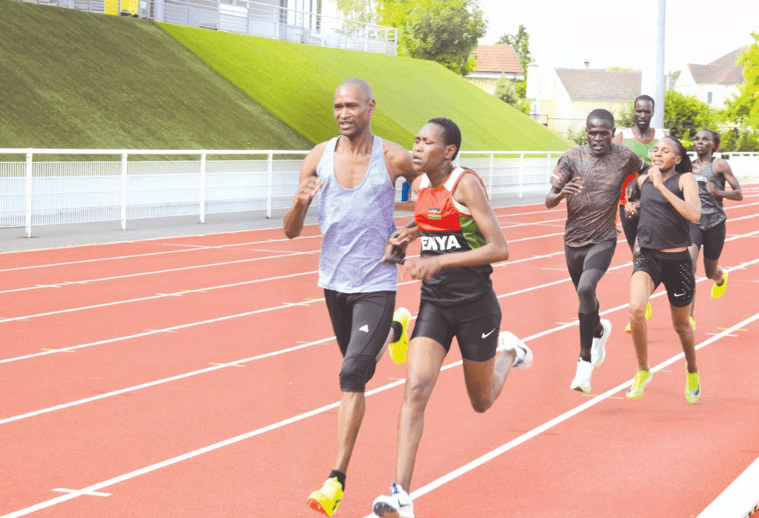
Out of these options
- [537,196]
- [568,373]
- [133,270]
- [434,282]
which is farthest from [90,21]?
[434,282]

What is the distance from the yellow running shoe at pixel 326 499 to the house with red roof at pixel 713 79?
131 m

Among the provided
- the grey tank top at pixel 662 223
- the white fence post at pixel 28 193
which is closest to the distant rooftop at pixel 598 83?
the white fence post at pixel 28 193

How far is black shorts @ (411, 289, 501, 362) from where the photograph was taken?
5.12 m

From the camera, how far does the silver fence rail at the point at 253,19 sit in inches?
1628

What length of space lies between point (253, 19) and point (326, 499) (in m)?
45.3

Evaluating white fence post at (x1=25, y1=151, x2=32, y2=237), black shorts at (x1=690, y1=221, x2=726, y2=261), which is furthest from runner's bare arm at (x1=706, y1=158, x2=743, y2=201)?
white fence post at (x1=25, y1=151, x2=32, y2=237)

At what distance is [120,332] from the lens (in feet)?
32.6

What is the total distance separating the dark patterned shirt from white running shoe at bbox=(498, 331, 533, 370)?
2.10 metres

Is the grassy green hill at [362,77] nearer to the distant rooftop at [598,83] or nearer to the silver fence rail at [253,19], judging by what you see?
the silver fence rail at [253,19]

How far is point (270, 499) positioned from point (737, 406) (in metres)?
3.69

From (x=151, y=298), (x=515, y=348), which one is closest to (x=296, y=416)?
(x=515, y=348)

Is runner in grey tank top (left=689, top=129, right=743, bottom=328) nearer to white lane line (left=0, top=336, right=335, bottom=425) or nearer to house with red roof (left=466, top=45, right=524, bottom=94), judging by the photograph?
white lane line (left=0, top=336, right=335, bottom=425)

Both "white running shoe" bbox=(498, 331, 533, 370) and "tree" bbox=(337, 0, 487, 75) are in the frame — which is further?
"tree" bbox=(337, 0, 487, 75)

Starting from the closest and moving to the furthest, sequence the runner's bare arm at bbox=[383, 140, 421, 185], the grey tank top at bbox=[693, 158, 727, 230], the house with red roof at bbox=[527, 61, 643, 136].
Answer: the runner's bare arm at bbox=[383, 140, 421, 185], the grey tank top at bbox=[693, 158, 727, 230], the house with red roof at bbox=[527, 61, 643, 136]
